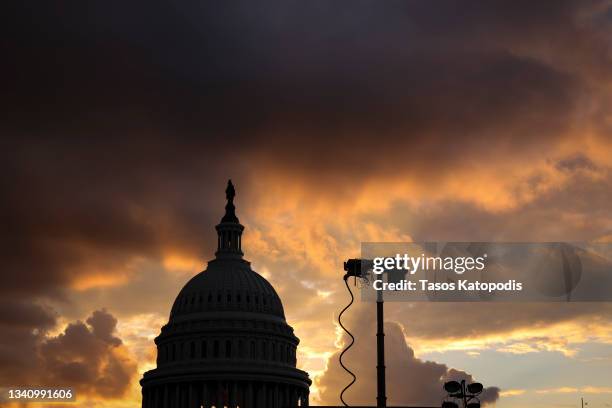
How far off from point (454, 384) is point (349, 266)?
13.3 metres

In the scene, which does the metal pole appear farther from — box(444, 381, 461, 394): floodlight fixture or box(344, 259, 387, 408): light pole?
box(444, 381, 461, 394): floodlight fixture

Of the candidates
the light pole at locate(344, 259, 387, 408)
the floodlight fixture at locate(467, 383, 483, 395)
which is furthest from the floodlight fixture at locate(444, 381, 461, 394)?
the light pole at locate(344, 259, 387, 408)

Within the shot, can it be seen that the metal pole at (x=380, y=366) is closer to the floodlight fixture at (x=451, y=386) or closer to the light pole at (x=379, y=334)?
the light pole at (x=379, y=334)

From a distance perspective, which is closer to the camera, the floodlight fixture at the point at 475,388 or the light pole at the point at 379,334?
the light pole at the point at 379,334

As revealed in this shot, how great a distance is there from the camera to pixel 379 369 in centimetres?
6266

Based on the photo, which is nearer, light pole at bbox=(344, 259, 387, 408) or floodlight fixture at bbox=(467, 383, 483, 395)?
light pole at bbox=(344, 259, 387, 408)

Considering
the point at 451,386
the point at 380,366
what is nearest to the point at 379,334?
the point at 380,366

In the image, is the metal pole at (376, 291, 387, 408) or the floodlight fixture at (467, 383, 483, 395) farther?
the floodlight fixture at (467, 383, 483, 395)

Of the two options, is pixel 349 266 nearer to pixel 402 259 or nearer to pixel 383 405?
pixel 402 259

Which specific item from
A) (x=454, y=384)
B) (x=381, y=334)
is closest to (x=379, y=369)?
(x=381, y=334)

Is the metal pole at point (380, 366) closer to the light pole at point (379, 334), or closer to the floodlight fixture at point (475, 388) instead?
the light pole at point (379, 334)

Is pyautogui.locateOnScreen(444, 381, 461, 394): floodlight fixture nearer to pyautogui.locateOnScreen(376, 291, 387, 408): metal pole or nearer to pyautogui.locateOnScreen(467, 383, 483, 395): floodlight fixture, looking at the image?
pyautogui.locateOnScreen(467, 383, 483, 395): floodlight fixture

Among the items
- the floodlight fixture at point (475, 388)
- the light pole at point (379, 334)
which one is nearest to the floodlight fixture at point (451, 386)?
the floodlight fixture at point (475, 388)

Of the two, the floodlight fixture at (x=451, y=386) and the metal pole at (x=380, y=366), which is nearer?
the metal pole at (x=380, y=366)
